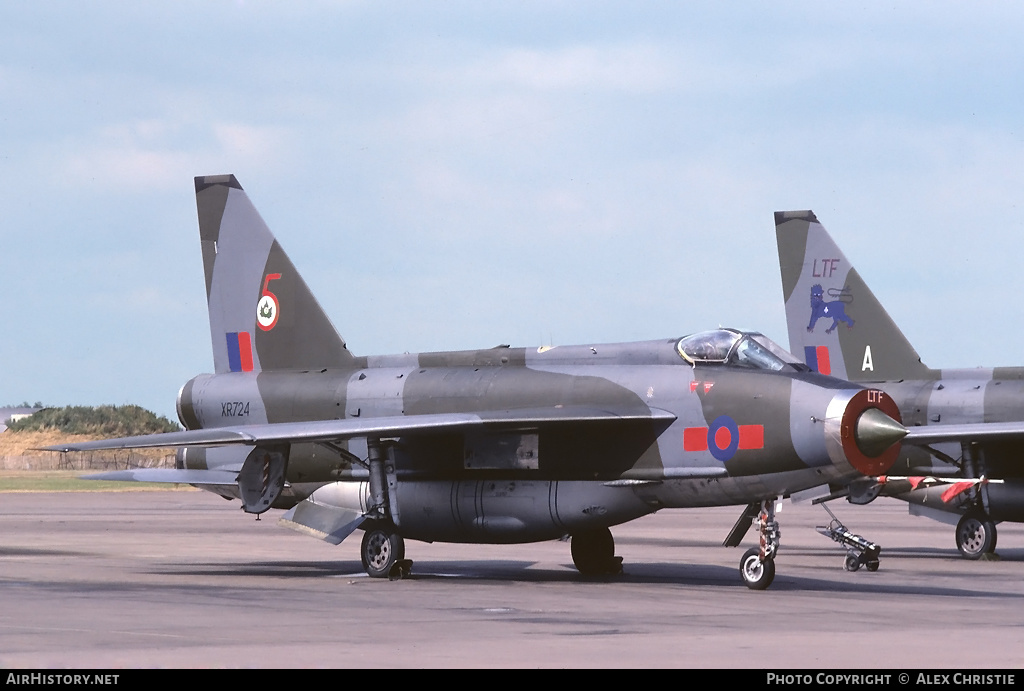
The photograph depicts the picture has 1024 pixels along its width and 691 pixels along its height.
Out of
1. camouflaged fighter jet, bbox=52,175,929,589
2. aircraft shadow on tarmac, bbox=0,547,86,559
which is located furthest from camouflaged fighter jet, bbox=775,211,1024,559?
aircraft shadow on tarmac, bbox=0,547,86,559

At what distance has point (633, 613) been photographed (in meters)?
14.5

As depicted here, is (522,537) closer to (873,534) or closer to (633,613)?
(633,613)

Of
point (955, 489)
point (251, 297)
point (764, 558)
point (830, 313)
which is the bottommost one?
point (764, 558)

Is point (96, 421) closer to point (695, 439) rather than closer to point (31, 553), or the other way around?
point (31, 553)

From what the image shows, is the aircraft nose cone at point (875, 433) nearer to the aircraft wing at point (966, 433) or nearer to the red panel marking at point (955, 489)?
the aircraft wing at point (966, 433)

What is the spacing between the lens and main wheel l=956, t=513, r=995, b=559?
79.7ft

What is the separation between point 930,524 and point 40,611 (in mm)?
26769

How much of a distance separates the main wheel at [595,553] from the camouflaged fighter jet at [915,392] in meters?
3.63

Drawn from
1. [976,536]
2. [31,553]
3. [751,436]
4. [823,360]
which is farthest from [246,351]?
[823,360]

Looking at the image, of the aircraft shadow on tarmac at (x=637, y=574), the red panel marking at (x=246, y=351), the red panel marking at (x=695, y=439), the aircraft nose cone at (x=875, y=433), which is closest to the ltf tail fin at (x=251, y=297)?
the red panel marking at (x=246, y=351)

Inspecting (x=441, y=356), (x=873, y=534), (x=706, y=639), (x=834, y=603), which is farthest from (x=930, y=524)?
(x=706, y=639)

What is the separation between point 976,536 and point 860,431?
350 inches

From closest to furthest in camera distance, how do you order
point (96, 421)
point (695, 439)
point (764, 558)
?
point (764, 558) → point (695, 439) → point (96, 421)

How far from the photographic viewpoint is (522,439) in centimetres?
1916
